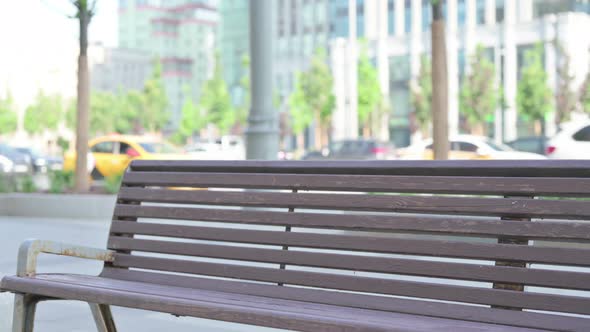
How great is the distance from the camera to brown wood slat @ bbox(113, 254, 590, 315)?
3.12m

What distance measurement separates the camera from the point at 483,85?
55.5 meters

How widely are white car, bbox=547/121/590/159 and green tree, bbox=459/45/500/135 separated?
33.9 m

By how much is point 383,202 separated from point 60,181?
44.4ft

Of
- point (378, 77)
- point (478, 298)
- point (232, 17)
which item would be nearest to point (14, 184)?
point (478, 298)

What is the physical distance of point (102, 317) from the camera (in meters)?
4.15

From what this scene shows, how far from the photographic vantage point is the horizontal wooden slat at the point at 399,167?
3.29 meters

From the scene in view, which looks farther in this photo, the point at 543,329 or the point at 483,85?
the point at 483,85

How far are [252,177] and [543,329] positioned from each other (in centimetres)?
158

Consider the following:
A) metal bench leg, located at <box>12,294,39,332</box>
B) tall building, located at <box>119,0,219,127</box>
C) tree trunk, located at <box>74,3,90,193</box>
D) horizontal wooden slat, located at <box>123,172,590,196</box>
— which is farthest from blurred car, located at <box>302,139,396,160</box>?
tall building, located at <box>119,0,219,127</box>

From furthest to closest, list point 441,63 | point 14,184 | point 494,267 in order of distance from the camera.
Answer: point 14,184, point 441,63, point 494,267

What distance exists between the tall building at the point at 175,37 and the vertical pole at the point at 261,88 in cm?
11777

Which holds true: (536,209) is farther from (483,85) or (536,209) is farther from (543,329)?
(483,85)

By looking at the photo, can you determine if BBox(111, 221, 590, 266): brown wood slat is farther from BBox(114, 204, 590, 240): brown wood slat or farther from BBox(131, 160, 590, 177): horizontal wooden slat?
BBox(131, 160, 590, 177): horizontal wooden slat

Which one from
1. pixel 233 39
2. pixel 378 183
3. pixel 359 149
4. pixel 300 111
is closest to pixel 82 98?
pixel 378 183
